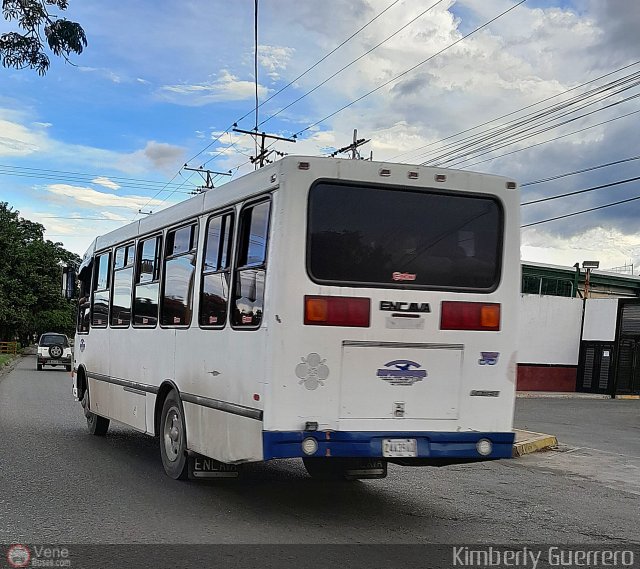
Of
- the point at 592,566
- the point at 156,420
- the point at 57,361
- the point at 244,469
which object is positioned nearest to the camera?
the point at 592,566

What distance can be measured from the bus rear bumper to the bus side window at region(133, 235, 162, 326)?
351 centimetres

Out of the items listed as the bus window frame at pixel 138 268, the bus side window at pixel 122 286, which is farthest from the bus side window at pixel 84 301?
the bus window frame at pixel 138 268

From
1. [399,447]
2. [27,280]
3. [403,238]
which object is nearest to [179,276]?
[403,238]

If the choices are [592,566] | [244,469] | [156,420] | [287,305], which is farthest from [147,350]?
[592,566]

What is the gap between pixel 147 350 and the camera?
402 inches

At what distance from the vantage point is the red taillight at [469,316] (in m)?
7.56

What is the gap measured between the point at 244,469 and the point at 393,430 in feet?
11.8

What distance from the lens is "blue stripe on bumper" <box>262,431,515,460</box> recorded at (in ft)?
22.9


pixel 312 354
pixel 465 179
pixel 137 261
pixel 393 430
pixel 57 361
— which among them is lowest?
pixel 57 361

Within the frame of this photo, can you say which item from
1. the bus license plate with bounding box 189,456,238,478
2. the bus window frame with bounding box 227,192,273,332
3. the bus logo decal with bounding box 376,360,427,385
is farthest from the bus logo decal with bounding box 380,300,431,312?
the bus license plate with bounding box 189,456,238,478

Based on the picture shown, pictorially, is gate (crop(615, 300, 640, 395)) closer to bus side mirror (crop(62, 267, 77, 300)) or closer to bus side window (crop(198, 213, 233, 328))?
bus side mirror (crop(62, 267, 77, 300))

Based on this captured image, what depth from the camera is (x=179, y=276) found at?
9.30m

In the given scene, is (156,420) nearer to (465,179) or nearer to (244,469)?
(244,469)

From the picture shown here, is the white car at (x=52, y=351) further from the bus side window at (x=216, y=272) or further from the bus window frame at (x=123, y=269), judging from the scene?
the bus side window at (x=216, y=272)
